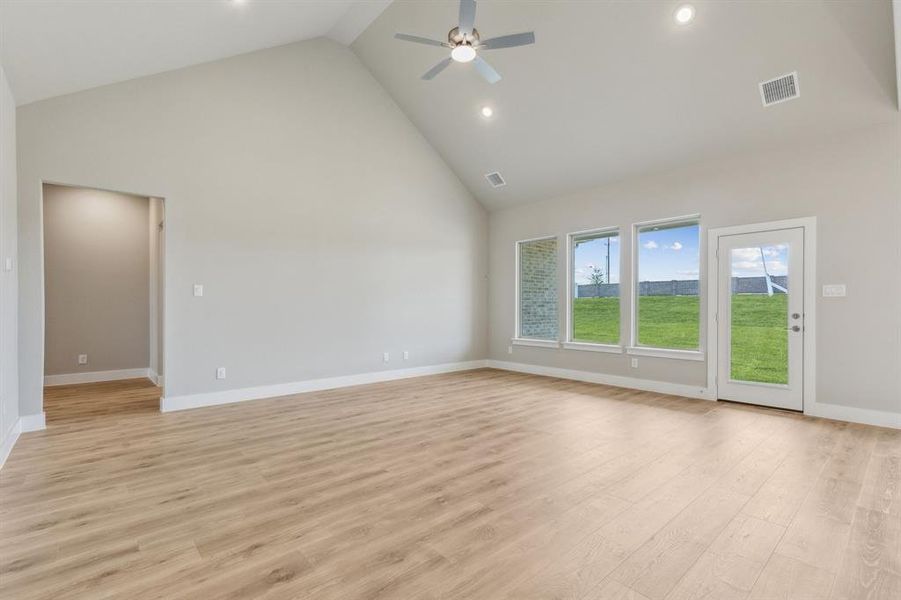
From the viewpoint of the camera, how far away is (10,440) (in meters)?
3.48

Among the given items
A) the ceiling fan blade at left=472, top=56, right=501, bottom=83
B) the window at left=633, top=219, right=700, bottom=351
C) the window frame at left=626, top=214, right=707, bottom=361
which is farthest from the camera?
the window at left=633, top=219, right=700, bottom=351

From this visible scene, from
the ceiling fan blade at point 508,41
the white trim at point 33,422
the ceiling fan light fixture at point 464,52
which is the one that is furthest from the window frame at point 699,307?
the white trim at point 33,422

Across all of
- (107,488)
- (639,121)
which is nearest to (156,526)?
(107,488)

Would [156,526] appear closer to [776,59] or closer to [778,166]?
[776,59]

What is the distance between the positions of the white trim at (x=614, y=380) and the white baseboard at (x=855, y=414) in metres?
1.00

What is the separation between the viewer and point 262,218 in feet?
17.7

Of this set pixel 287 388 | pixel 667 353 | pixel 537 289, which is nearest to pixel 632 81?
pixel 667 353

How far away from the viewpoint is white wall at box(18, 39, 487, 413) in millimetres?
4293

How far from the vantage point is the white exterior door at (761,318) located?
4.65 metres

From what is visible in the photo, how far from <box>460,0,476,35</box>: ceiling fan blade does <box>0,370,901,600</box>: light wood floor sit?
347 centimetres

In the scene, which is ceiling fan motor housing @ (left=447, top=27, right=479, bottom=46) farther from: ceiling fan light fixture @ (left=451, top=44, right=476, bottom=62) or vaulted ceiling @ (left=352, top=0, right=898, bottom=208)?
vaulted ceiling @ (left=352, top=0, right=898, bottom=208)

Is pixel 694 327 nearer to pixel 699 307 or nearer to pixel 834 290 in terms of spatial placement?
pixel 699 307

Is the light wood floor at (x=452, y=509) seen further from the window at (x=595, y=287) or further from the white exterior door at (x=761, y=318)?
the window at (x=595, y=287)

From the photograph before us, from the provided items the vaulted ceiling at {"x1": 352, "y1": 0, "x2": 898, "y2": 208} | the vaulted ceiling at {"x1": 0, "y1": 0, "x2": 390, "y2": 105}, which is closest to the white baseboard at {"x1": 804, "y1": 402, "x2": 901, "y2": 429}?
the vaulted ceiling at {"x1": 352, "y1": 0, "x2": 898, "y2": 208}
